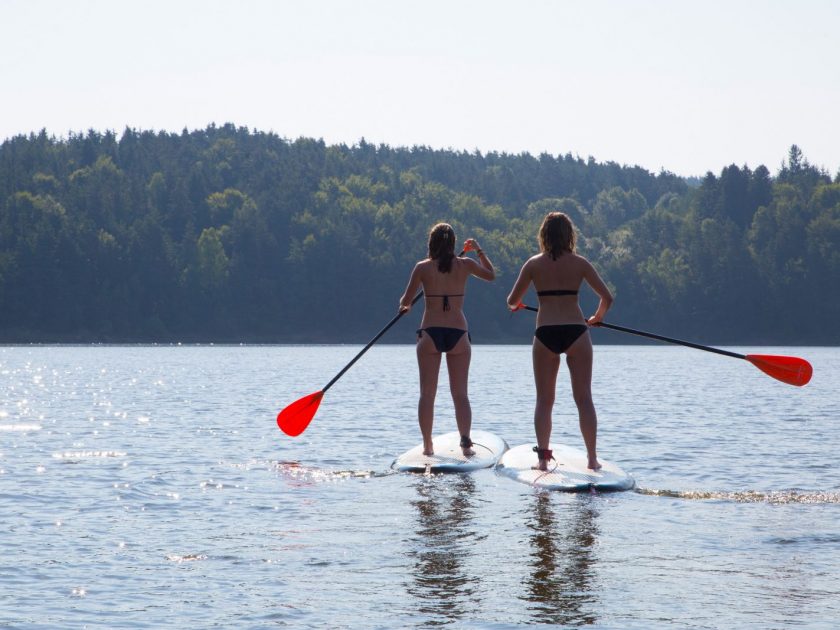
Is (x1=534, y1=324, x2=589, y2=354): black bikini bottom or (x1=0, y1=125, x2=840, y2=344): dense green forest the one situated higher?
(x1=0, y1=125, x2=840, y2=344): dense green forest

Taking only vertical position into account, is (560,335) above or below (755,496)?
above

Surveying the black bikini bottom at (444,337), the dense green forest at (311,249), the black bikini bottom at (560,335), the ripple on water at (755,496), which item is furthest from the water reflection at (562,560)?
the dense green forest at (311,249)

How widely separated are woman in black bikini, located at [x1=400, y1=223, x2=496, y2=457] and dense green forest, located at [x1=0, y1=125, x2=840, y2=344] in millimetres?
92133

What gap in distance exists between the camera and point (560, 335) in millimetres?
10867

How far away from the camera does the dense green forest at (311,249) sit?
113250 mm

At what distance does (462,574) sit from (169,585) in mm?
1846

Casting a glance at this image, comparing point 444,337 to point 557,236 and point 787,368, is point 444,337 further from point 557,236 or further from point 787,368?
point 787,368

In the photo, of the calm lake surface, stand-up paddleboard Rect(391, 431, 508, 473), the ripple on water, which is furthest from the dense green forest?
the ripple on water

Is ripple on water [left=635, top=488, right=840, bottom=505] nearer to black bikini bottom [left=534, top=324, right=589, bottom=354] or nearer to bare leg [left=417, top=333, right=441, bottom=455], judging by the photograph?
black bikini bottom [left=534, top=324, right=589, bottom=354]

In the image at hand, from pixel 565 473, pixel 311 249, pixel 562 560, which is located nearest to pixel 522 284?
pixel 565 473

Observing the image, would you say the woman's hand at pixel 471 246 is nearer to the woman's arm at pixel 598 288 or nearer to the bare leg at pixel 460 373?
the bare leg at pixel 460 373

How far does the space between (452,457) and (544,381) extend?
82.7 inches

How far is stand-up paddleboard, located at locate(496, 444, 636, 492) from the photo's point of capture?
11062 mm

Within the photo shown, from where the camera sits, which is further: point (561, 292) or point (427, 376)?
point (427, 376)
